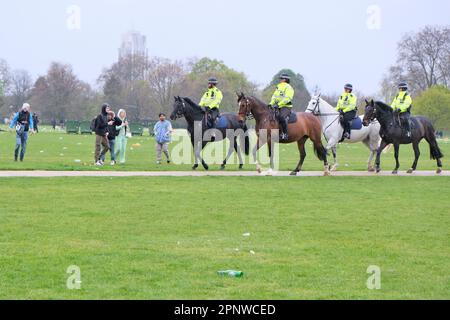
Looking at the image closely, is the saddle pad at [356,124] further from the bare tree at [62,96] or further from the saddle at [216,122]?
the bare tree at [62,96]

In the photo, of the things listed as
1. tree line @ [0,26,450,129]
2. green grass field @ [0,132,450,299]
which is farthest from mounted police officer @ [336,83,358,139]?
tree line @ [0,26,450,129]

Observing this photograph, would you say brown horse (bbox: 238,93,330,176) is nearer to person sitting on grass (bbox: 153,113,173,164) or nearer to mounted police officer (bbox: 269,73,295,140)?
mounted police officer (bbox: 269,73,295,140)

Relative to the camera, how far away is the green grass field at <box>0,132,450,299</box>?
801cm

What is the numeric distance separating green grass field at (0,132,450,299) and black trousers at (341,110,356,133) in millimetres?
6275

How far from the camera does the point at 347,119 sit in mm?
24344

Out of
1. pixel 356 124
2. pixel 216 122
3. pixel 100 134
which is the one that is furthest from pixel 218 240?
pixel 100 134

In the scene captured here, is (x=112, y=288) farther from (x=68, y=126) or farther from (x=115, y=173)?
(x=68, y=126)

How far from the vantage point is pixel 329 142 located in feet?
80.4

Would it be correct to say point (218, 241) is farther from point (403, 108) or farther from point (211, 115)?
point (403, 108)

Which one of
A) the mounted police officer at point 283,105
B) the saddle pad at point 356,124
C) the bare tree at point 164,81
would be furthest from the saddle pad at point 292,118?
the bare tree at point 164,81

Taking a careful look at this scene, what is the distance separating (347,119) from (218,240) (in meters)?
14.4

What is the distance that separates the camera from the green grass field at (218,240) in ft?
26.3
